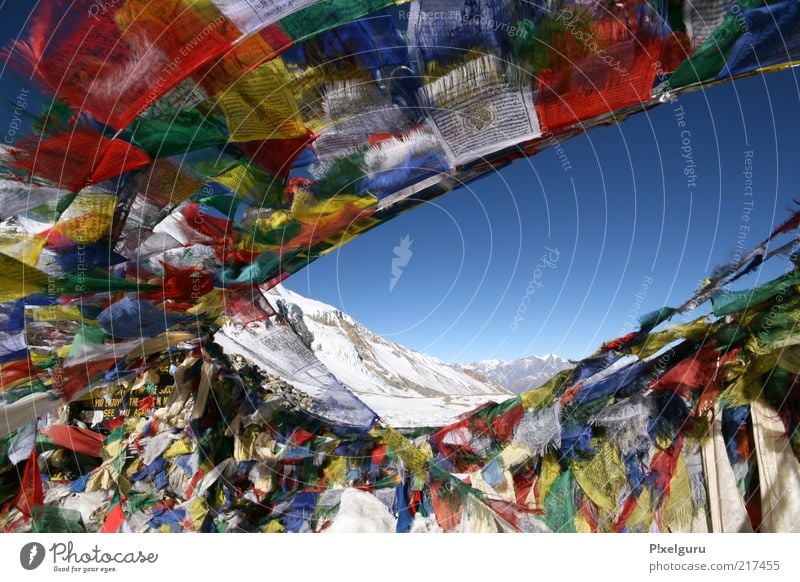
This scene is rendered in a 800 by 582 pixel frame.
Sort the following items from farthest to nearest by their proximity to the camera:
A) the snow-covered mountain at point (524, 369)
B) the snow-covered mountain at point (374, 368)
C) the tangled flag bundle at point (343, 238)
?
the snow-covered mountain at point (374, 368) → the snow-covered mountain at point (524, 369) → the tangled flag bundle at point (343, 238)

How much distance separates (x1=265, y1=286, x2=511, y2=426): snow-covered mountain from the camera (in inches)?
142

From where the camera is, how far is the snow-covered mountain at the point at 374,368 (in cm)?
360

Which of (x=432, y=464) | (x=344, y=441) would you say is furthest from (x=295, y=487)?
(x=432, y=464)

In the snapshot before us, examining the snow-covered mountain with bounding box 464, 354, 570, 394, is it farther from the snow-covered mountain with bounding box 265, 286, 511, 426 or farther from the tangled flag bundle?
the tangled flag bundle

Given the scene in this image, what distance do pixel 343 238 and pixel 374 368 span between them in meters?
5.70

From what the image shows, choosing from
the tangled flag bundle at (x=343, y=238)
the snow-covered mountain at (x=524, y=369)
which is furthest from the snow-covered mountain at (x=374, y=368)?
the tangled flag bundle at (x=343, y=238)

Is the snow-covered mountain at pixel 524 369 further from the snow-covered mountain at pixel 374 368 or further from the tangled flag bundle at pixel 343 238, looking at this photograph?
the tangled flag bundle at pixel 343 238

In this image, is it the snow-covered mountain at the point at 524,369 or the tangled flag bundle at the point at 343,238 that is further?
the snow-covered mountain at the point at 524,369

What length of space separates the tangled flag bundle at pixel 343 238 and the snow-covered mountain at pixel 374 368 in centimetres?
70

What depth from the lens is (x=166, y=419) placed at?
3043 mm

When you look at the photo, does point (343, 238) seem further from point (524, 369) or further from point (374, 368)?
point (524, 369)

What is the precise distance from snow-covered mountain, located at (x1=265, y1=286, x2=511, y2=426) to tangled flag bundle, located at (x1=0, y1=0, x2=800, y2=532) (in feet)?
→ 2.31
